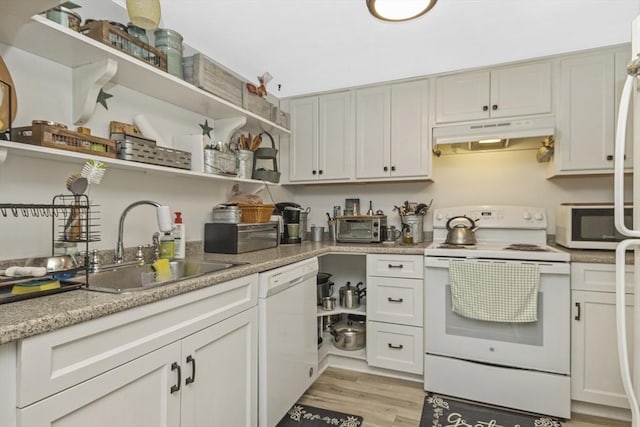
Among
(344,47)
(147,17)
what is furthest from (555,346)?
(147,17)

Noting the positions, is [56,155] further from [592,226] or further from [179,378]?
[592,226]

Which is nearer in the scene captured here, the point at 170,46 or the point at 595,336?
the point at 170,46

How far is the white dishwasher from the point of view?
63.3 inches

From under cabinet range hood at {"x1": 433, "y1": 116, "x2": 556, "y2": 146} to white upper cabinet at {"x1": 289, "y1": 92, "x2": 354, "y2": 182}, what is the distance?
780 millimetres

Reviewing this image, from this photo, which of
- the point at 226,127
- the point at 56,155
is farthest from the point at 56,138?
the point at 226,127

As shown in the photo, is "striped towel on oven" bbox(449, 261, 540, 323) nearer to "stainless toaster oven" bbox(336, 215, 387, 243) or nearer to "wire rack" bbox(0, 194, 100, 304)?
"stainless toaster oven" bbox(336, 215, 387, 243)

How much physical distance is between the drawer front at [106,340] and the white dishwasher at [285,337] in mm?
355

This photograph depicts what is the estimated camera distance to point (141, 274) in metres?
1.58

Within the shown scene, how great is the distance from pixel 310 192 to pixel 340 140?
0.65 metres

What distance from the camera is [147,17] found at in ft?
4.48

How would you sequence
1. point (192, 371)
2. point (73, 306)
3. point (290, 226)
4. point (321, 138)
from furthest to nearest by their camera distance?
point (321, 138), point (290, 226), point (192, 371), point (73, 306)

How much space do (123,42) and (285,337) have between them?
1.60 m

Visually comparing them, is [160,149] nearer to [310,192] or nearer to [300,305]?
[300,305]

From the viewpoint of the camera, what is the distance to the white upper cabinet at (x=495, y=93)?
2.28 metres
